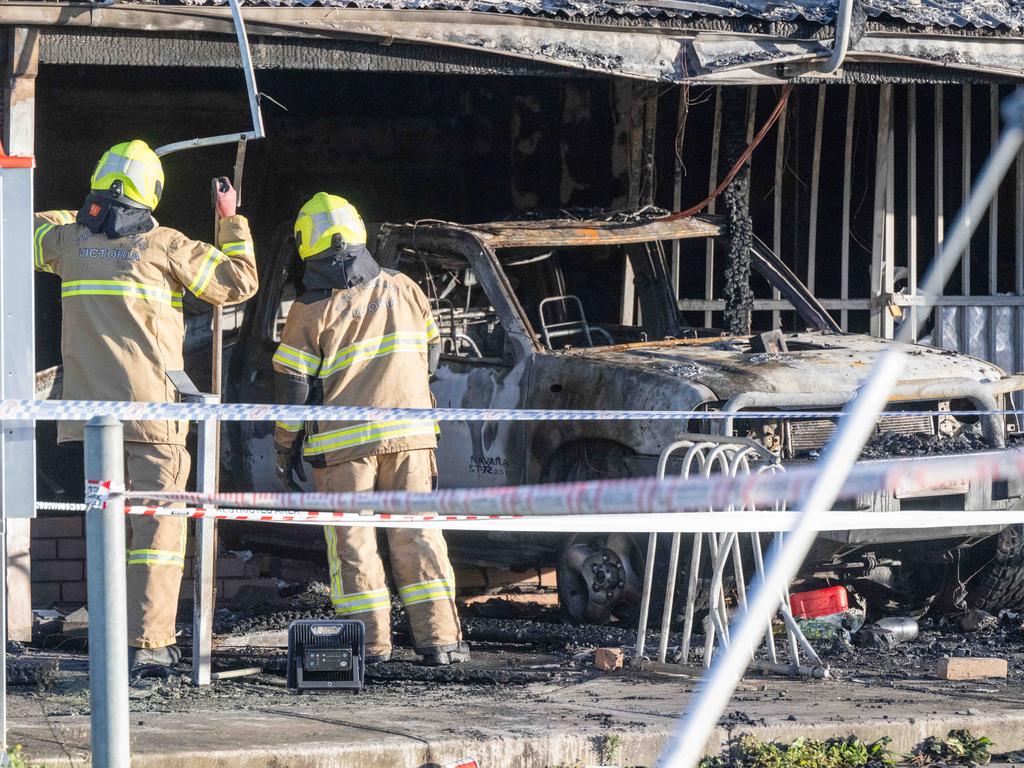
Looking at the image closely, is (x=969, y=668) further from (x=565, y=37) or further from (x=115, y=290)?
(x=115, y=290)

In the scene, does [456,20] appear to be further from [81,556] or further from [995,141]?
[995,141]

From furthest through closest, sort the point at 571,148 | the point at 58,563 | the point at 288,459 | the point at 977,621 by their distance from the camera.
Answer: the point at 571,148 → the point at 58,563 → the point at 977,621 → the point at 288,459

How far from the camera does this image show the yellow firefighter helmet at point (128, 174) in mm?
5879

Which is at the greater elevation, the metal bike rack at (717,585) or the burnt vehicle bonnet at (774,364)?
the burnt vehicle bonnet at (774,364)

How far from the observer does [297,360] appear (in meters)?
6.20

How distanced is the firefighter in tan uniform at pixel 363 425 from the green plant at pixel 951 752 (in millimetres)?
1949

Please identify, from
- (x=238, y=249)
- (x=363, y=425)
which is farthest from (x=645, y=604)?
(x=238, y=249)

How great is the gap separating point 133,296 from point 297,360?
28.2 inches

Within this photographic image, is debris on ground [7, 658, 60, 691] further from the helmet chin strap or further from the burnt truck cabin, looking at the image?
the helmet chin strap

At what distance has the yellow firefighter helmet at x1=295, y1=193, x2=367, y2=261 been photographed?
244 inches

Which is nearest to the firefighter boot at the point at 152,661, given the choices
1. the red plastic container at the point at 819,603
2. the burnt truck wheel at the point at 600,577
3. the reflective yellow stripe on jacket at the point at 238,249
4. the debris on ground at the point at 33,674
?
the debris on ground at the point at 33,674

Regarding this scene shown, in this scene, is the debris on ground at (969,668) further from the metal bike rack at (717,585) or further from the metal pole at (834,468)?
the metal pole at (834,468)

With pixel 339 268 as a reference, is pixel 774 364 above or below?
below

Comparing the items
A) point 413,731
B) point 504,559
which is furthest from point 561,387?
point 413,731
